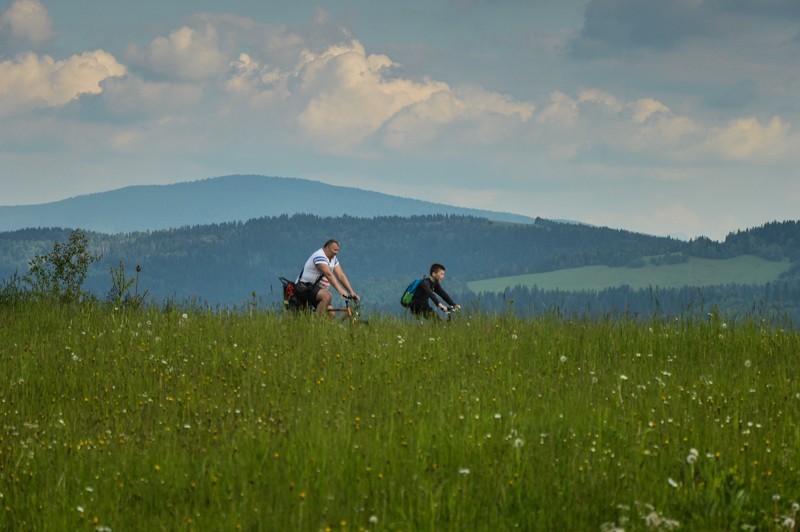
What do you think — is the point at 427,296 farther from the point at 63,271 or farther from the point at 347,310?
the point at 63,271

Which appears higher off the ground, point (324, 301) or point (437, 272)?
point (437, 272)

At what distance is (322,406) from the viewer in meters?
10.5

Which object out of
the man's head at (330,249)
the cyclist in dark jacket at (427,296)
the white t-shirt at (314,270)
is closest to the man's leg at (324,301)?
the white t-shirt at (314,270)

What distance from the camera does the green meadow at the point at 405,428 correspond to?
25.3ft

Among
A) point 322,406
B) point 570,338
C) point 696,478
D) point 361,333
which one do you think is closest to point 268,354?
point 361,333

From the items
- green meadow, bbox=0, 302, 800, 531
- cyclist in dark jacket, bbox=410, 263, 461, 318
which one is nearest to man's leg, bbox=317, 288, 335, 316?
cyclist in dark jacket, bbox=410, 263, 461, 318

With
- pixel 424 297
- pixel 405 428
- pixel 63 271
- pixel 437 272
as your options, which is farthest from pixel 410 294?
pixel 63 271

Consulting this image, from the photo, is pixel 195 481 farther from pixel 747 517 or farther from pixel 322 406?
pixel 747 517

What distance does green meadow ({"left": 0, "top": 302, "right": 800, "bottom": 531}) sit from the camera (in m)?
7.71

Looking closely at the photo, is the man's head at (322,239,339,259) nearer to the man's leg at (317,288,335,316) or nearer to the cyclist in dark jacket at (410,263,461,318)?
the man's leg at (317,288,335,316)

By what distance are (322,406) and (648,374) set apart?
4.44 meters

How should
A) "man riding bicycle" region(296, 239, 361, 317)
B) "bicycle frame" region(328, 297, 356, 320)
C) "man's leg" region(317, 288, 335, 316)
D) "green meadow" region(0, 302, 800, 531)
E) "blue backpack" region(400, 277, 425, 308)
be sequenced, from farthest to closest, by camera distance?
"blue backpack" region(400, 277, 425, 308) → "man riding bicycle" region(296, 239, 361, 317) → "man's leg" region(317, 288, 335, 316) → "bicycle frame" region(328, 297, 356, 320) → "green meadow" region(0, 302, 800, 531)

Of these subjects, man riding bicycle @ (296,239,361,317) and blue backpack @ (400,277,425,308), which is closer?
man riding bicycle @ (296,239,361,317)

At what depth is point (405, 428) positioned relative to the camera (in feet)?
30.7
